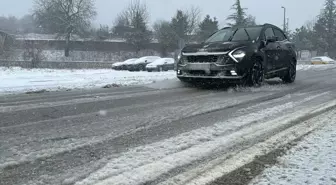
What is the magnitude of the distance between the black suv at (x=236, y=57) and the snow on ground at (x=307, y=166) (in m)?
4.26

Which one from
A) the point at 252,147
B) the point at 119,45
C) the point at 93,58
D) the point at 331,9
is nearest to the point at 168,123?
the point at 252,147

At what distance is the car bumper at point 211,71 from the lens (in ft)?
26.1

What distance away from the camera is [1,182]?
2607 millimetres

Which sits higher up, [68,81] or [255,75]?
[255,75]

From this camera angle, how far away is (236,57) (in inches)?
313

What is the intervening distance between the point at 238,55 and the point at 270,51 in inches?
62.1

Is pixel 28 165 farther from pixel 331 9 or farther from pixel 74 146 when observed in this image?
pixel 331 9

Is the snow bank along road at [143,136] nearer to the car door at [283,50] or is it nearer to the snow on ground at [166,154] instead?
the snow on ground at [166,154]

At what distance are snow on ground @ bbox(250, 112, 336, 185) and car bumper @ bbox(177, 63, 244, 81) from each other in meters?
4.18

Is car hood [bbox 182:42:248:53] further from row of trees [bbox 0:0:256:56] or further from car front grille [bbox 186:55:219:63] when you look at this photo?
row of trees [bbox 0:0:256:56]

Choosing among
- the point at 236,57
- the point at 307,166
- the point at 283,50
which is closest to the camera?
the point at 307,166

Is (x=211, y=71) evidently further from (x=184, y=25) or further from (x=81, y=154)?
(x=184, y=25)

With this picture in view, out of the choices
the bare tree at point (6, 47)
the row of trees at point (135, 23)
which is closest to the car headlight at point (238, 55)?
the bare tree at point (6, 47)

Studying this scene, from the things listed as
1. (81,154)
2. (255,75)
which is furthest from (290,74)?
(81,154)
